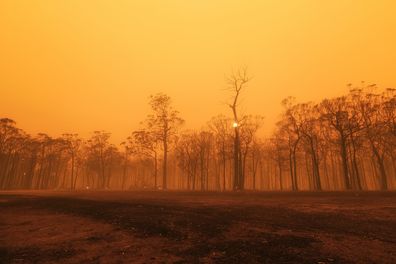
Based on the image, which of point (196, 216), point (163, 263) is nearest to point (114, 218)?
point (196, 216)

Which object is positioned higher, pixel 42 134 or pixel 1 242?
pixel 42 134

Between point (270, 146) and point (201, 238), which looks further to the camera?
point (270, 146)

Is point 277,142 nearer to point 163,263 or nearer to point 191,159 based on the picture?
point 191,159

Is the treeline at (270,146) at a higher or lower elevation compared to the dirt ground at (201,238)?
higher

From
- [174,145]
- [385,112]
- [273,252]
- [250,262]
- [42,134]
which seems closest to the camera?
[250,262]

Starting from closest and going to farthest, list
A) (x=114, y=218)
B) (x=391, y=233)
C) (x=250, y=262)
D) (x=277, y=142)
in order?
(x=250, y=262) < (x=391, y=233) < (x=114, y=218) < (x=277, y=142)

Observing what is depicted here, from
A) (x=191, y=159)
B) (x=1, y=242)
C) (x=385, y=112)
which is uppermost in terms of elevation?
(x=385, y=112)

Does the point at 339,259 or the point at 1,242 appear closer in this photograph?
the point at 339,259

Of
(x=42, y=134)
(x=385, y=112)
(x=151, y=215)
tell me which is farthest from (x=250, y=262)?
A: (x=42, y=134)

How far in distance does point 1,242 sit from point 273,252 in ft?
28.2

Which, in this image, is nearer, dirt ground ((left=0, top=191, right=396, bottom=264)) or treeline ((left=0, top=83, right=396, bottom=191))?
dirt ground ((left=0, top=191, right=396, bottom=264))

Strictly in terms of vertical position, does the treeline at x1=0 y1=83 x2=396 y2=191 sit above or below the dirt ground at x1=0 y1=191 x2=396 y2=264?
above

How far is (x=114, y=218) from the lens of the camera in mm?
11281

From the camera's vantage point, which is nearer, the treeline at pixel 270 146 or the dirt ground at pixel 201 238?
the dirt ground at pixel 201 238
